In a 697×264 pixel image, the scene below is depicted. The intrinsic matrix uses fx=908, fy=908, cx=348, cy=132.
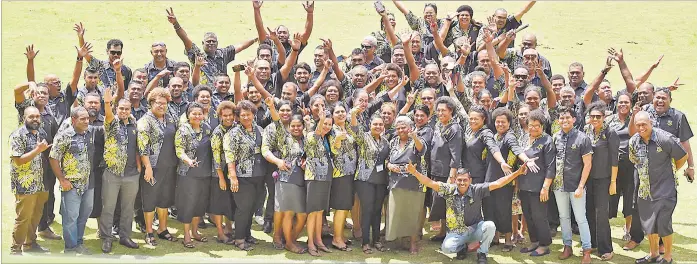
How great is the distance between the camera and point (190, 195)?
1132 centimetres

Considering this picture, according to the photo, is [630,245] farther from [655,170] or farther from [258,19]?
[258,19]

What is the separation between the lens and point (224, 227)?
39.7 ft

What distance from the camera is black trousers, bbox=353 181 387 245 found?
1126cm

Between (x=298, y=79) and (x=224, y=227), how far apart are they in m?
2.24

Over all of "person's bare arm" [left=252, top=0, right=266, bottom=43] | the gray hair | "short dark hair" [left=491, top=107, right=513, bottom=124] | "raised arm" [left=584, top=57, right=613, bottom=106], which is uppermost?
"person's bare arm" [left=252, top=0, right=266, bottom=43]

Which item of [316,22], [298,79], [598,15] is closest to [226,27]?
[316,22]

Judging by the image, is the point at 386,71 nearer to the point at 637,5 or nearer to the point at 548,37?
the point at 548,37

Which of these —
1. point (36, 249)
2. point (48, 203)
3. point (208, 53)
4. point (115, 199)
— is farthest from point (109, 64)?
point (36, 249)

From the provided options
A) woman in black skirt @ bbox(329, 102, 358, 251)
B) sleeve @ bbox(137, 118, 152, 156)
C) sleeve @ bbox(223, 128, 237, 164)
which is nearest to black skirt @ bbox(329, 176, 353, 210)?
woman in black skirt @ bbox(329, 102, 358, 251)

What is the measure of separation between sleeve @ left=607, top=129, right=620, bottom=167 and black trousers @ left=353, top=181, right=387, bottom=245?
278cm

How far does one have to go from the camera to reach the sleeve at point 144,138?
36.1 feet

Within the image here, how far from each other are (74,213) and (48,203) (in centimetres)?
Answer: 144

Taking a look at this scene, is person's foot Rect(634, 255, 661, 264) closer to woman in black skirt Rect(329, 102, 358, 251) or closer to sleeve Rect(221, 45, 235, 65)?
woman in black skirt Rect(329, 102, 358, 251)

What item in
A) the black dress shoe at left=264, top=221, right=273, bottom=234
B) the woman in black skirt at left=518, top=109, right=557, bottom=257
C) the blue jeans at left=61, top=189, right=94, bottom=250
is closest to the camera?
the blue jeans at left=61, top=189, right=94, bottom=250
